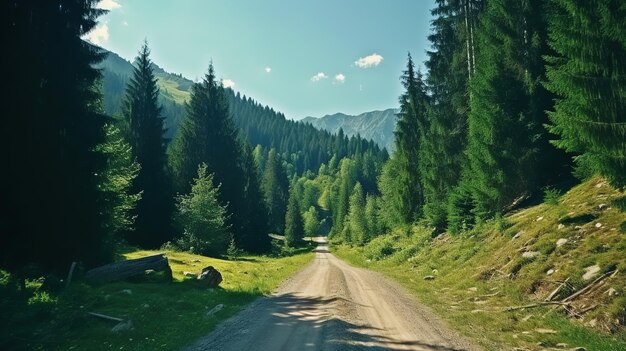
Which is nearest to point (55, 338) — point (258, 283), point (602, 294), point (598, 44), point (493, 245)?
point (258, 283)

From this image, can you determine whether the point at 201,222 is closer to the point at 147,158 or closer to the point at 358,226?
the point at 147,158

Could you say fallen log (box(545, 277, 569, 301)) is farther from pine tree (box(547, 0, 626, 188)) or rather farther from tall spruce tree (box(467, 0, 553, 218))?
tall spruce tree (box(467, 0, 553, 218))

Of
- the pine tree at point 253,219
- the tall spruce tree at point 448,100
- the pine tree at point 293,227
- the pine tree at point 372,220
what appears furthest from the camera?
the pine tree at point 293,227

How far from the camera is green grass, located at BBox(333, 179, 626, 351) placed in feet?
33.8

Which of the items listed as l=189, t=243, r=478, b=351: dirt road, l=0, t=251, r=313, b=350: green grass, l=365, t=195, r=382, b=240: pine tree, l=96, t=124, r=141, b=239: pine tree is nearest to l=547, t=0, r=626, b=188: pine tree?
l=189, t=243, r=478, b=351: dirt road

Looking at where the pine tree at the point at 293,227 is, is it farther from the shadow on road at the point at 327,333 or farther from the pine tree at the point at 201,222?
the shadow on road at the point at 327,333

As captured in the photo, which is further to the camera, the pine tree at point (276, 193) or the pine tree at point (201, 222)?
the pine tree at point (276, 193)

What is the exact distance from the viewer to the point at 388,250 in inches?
1663

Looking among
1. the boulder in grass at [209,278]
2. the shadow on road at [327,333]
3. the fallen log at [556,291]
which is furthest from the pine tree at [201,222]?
the fallen log at [556,291]

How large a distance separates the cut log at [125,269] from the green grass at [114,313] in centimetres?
74

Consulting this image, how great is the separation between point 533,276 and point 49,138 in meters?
20.8

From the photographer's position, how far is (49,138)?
15.9m

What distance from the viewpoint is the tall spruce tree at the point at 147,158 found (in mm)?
42000

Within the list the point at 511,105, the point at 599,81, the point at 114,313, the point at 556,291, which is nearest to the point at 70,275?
the point at 114,313
